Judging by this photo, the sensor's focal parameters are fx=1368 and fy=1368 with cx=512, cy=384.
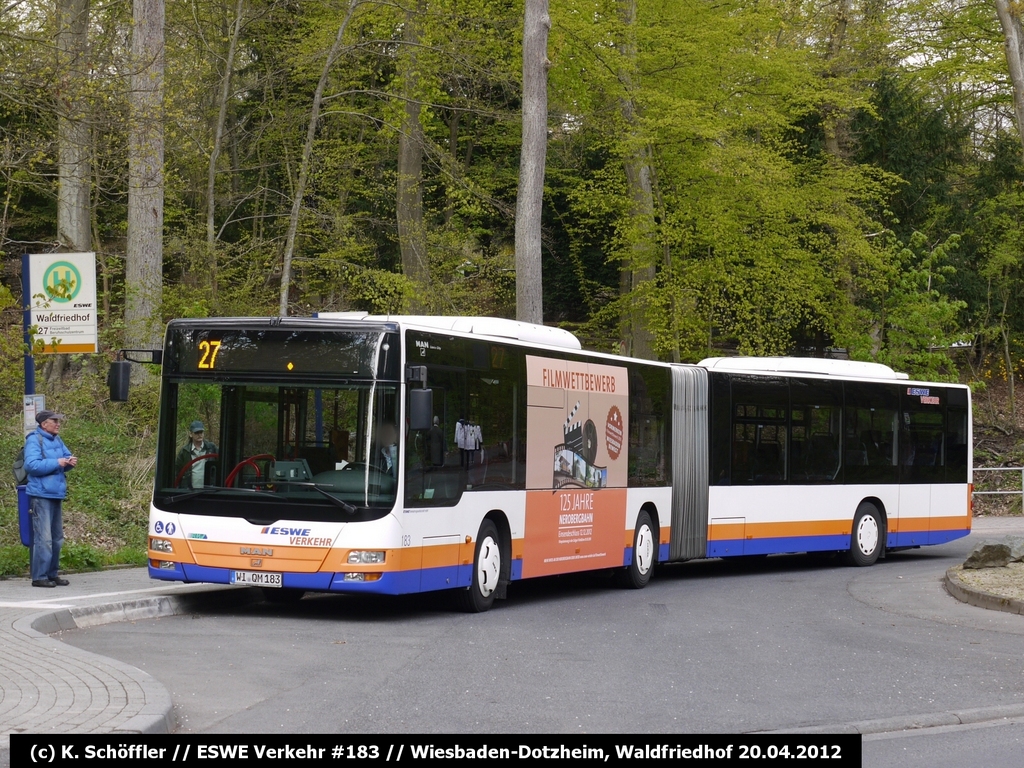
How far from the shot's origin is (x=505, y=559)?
1498cm

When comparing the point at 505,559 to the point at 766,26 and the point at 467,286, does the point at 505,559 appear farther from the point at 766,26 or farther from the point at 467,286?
the point at 766,26

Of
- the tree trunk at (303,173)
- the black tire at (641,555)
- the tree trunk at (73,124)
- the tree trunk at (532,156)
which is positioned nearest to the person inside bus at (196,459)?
the tree trunk at (73,124)

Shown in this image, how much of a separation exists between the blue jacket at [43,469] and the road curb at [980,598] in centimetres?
1017

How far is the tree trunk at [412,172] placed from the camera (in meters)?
27.4

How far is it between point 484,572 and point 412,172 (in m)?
17.7

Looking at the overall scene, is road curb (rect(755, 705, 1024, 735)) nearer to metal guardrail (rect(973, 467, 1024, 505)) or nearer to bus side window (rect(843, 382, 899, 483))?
bus side window (rect(843, 382, 899, 483))

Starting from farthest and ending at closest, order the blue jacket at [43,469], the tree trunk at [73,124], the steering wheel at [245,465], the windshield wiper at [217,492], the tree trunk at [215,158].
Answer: the tree trunk at [215,158], the tree trunk at [73,124], the blue jacket at [43,469], the steering wheel at [245,465], the windshield wiper at [217,492]

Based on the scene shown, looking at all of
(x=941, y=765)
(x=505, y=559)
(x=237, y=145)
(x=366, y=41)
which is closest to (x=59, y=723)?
(x=941, y=765)

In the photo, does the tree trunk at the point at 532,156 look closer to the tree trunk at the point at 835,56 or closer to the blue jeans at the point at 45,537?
the blue jeans at the point at 45,537

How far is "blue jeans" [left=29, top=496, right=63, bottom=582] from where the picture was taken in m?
13.9

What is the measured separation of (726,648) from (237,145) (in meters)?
20.5

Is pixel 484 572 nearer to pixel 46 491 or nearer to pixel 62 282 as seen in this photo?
pixel 46 491

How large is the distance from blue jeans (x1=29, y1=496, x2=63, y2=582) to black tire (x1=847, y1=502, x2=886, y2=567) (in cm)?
1314

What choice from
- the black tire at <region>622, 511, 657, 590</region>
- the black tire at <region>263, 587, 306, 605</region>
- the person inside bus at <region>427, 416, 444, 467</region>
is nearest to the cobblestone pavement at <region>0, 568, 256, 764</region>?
the black tire at <region>263, 587, 306, 605</region>
